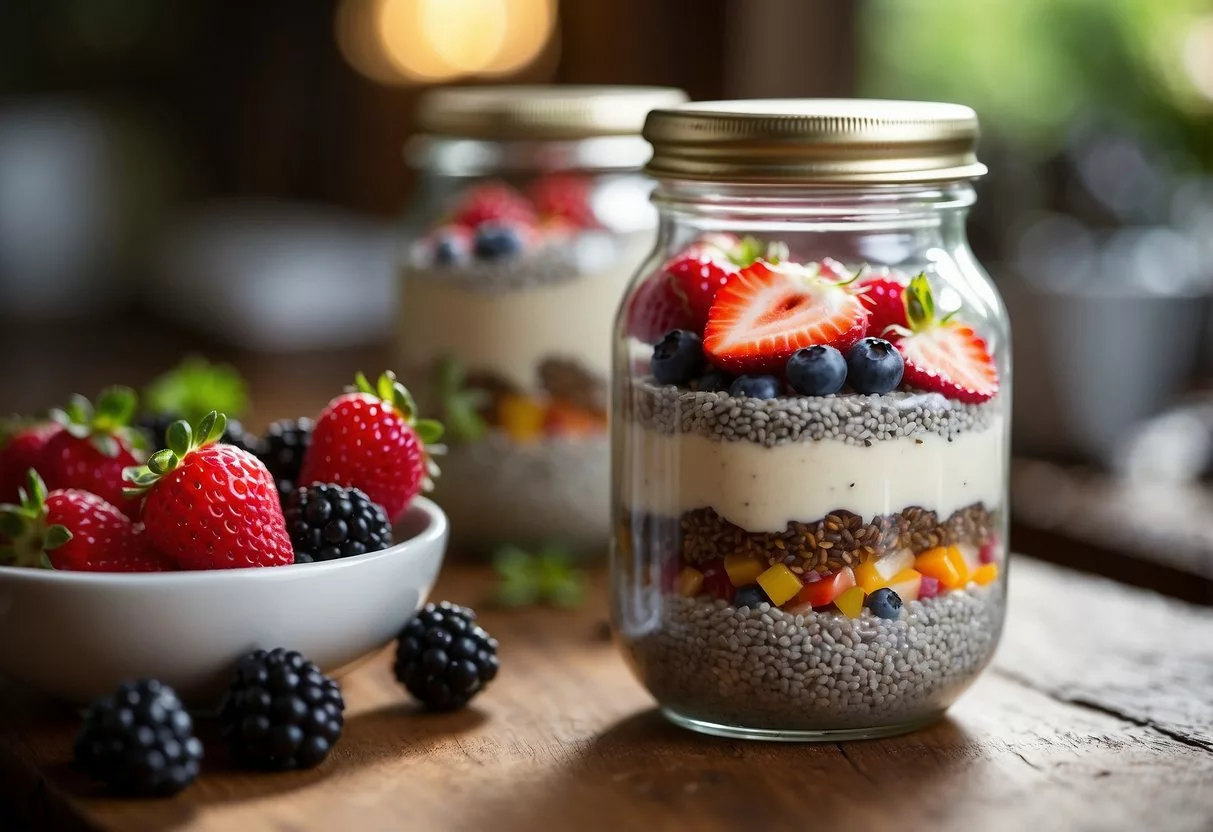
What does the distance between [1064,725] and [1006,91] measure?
1.43 meters

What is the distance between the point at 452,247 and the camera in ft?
4.29

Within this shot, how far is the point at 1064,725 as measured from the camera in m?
0.93

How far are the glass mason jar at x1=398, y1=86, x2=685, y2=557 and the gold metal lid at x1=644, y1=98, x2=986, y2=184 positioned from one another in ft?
1.29

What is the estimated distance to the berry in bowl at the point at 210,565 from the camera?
854 mm

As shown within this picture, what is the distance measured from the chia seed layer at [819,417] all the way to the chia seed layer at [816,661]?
99mm

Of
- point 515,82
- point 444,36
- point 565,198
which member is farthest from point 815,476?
point 444,36

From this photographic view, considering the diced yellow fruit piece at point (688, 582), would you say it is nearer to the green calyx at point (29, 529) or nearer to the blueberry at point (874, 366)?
the blueberry at point (874, 366)

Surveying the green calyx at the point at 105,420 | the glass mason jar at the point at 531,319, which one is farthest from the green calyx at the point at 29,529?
the glass mason jar at the point at 531,319

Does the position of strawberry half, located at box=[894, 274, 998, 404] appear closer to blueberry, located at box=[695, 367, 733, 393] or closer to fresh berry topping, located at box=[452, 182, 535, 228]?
blueberry, located at box=[695, 367, 733, 393]

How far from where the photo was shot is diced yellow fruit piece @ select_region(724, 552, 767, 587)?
2.80 feet

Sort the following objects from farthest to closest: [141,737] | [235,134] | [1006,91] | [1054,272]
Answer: [235,134]
[1006,91]
[1054,272]
[141,737]

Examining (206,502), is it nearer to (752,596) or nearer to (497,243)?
(752,596)

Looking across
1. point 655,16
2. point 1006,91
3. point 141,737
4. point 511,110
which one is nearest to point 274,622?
point 141,737

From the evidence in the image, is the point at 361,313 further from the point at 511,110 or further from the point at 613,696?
the point at 613,696
